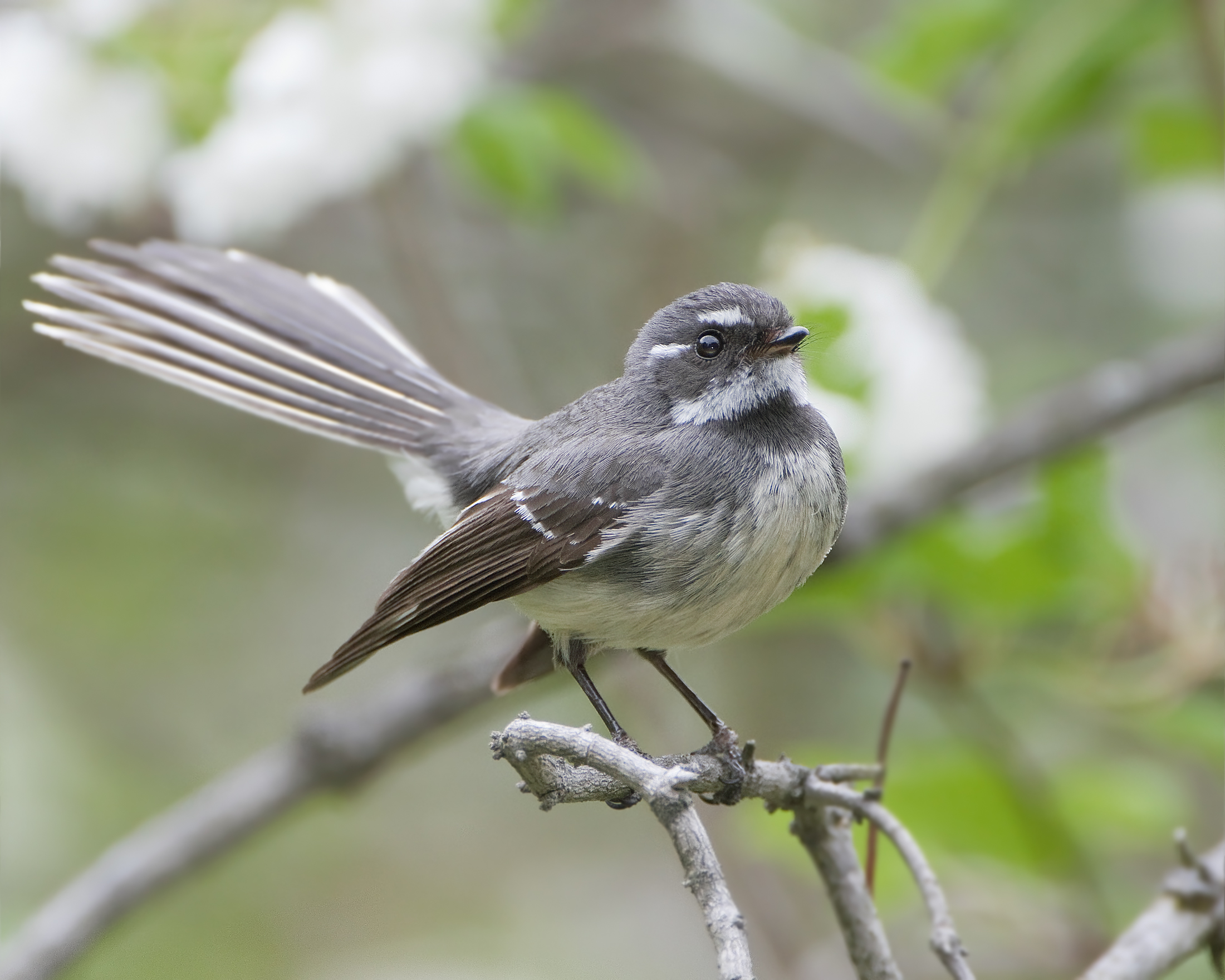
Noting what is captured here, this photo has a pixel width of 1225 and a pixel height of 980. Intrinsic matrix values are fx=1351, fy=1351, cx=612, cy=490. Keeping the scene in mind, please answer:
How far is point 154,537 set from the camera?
20.3 feet

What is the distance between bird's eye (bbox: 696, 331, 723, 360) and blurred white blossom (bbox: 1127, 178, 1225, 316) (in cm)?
282

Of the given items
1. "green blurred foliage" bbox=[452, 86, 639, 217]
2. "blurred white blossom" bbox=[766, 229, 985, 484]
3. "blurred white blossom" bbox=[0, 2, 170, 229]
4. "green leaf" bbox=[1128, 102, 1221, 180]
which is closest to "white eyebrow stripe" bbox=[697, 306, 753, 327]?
"blurred white blossom" bbox=[766, 229, 985, 484]

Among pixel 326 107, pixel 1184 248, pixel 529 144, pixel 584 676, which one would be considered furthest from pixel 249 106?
pixel 1184 248

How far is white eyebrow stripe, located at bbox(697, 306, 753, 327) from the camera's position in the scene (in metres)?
2.55

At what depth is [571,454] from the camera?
2635 mm

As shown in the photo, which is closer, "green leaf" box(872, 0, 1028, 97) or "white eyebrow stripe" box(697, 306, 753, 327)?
"white eyebrow stripe" box(697, 306, 753, 327)

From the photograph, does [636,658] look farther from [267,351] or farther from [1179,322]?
[1179,322]

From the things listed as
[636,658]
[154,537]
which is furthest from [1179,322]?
[154,537]

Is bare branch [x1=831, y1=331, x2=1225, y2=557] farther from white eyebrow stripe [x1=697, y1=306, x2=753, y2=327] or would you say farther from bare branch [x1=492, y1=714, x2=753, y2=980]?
bare branch [x1=492, y1=714, x2=753, y2=980]

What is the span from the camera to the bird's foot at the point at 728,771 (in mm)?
2217

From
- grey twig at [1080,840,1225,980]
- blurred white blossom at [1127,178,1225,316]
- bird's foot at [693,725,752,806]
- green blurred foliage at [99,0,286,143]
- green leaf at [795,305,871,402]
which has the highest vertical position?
blurred white blossom at [1127,178,1225,316]

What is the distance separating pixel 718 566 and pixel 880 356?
1.06 meters

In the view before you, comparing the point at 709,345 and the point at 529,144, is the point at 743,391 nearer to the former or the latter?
the point at 709,345

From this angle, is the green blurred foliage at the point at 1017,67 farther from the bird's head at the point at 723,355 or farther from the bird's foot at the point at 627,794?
the bird's foot at the point at 627,794
